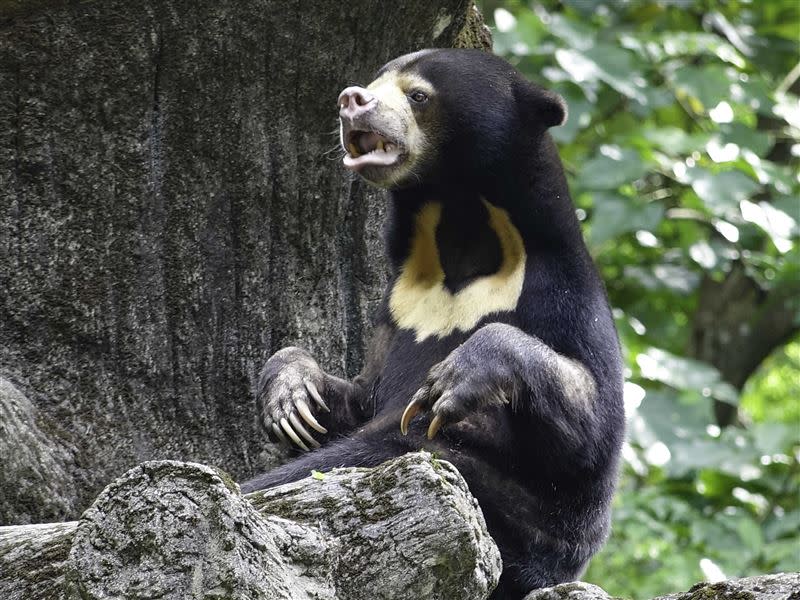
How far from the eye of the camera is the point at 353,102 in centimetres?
436

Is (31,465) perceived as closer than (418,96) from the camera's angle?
Yes

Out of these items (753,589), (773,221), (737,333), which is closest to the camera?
(753,589)

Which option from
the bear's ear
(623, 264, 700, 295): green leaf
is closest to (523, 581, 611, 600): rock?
the bear's ear

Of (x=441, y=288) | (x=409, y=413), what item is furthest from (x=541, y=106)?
(x=409, y=413)

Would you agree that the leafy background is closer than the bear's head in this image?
No

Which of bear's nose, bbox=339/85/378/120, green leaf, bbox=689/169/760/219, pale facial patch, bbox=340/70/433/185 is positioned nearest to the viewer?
bear's nose, bbox=339/85/378/120

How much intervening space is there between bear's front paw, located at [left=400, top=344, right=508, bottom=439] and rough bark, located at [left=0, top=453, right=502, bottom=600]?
0.84 metres

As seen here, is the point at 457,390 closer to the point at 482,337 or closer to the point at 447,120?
the point at 482,337

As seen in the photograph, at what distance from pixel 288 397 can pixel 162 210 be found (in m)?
0.75

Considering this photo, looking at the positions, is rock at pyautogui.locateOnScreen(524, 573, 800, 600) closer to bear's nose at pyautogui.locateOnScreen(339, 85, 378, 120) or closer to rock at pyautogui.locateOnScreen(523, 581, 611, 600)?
rock at pyautogui.locateOnScreen(523, 581, 611, 600)

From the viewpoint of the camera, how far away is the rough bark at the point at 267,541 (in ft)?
8.29

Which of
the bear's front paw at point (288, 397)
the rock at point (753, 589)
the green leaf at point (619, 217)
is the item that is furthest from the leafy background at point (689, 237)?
the rock at point (753, 589)

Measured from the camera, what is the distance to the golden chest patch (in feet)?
14.8

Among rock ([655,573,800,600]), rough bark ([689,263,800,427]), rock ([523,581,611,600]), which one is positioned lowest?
rough bark ([689,263,800,427])
